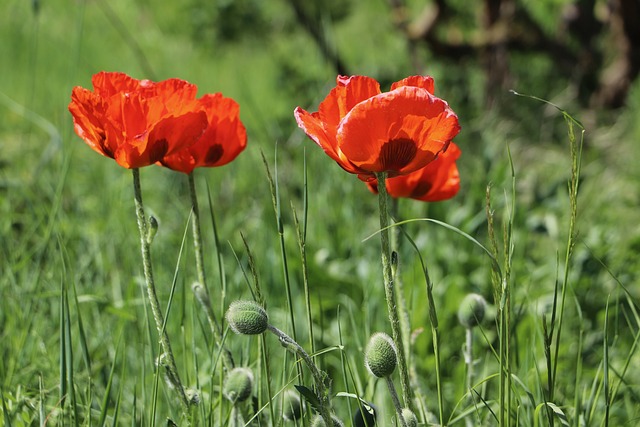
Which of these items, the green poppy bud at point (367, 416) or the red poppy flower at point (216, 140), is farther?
the red poppy flower at point (216, 140)

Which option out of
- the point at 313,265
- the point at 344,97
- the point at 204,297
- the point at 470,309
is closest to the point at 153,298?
the point at 204,297

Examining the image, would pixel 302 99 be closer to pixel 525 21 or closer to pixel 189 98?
pixel 525 21

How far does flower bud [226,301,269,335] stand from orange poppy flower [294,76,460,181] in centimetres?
18

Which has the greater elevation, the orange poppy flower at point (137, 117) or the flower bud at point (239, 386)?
the orange poppy flower at point (137, 117)

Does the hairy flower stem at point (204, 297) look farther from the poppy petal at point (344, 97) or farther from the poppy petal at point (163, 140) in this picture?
the poppy petal at point (344, 97)

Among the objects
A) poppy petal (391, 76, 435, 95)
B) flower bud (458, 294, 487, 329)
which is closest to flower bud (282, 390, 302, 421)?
flower bud (458, 294, 487, 329)

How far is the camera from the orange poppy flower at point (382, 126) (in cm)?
88

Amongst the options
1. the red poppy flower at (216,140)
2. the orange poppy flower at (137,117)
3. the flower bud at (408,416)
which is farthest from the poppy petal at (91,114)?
the flower bud at (408,416)

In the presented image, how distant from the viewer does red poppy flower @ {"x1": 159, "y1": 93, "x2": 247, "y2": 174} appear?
1143 millimetres

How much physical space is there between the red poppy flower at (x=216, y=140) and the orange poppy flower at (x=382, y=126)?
250 millimetres

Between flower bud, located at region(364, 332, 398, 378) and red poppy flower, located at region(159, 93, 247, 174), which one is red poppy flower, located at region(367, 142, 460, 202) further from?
flower bud, located at region(364, 332, 398, 378)

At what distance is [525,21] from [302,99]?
935mm

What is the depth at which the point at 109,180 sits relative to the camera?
2676 millimetres

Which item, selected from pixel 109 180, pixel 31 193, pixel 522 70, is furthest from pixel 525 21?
pixel 31 193
